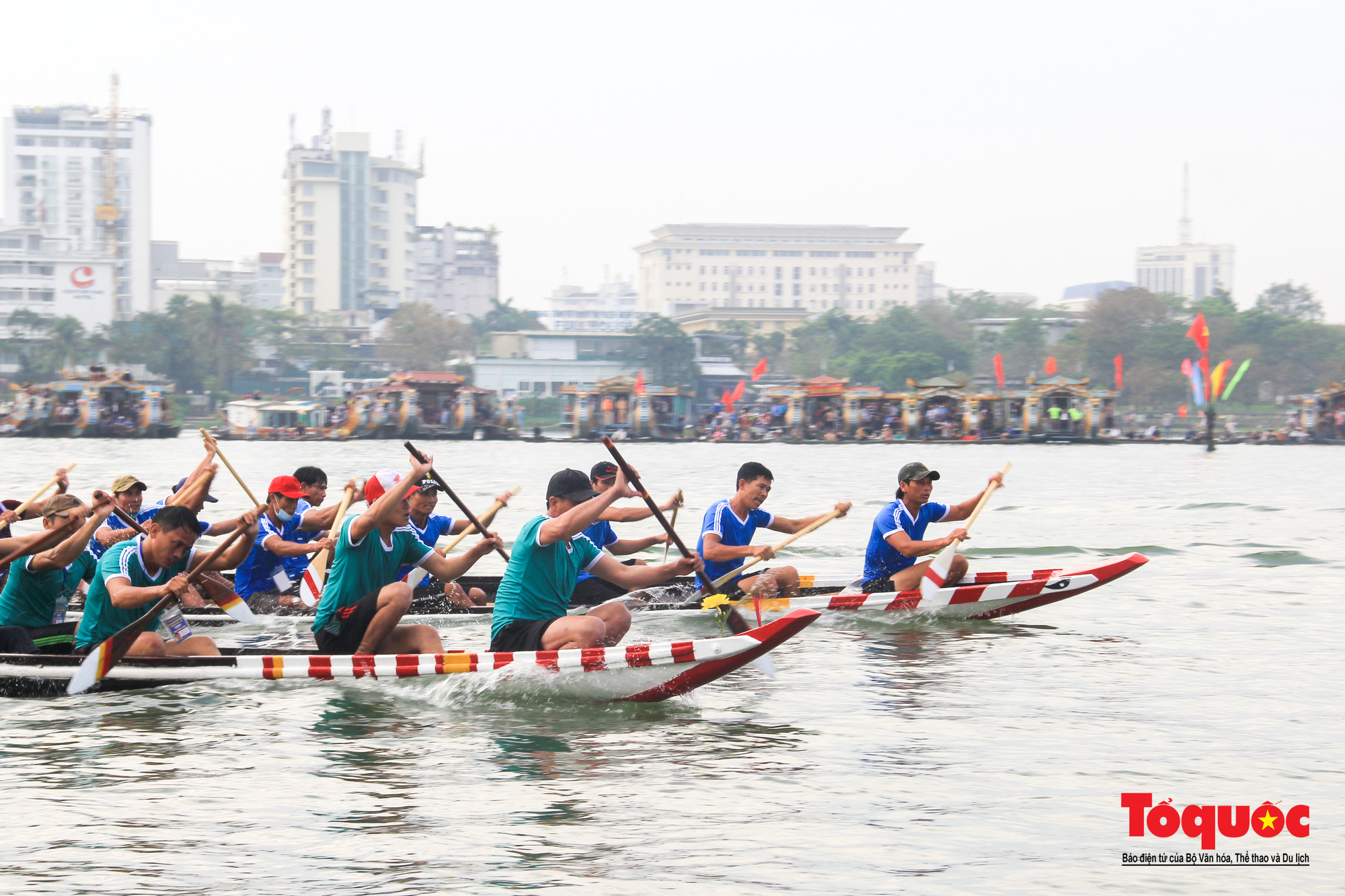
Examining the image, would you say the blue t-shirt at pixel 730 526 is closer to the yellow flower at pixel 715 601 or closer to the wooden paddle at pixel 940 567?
the yellow flower at pixel 715 601

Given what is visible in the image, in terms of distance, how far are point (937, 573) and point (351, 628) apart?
5567 millimetres

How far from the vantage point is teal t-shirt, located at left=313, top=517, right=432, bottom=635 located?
824cm

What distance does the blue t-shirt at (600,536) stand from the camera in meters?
11.3

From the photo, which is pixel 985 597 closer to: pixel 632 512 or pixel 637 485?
pixel 632 512

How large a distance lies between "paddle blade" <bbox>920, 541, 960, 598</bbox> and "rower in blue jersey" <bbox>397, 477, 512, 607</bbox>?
385cm

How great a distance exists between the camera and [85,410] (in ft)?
215

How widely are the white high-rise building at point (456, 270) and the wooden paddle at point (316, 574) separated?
139 meters

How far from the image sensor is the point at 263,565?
1113cm

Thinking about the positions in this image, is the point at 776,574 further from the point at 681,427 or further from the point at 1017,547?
the point at 681,427

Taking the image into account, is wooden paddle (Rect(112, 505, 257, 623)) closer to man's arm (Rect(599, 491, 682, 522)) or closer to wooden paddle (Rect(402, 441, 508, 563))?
wooden paddle (Rect(402, 441, 508, 563))

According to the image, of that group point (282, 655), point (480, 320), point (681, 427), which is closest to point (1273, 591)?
point (282, 655)

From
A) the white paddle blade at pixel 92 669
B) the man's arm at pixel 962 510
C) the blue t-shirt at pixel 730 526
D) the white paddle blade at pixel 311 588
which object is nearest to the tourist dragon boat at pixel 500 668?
the white paddle blade at pixel 92 669

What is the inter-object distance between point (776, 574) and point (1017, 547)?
9381mm

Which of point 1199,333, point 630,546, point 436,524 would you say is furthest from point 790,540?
point 1199,333
